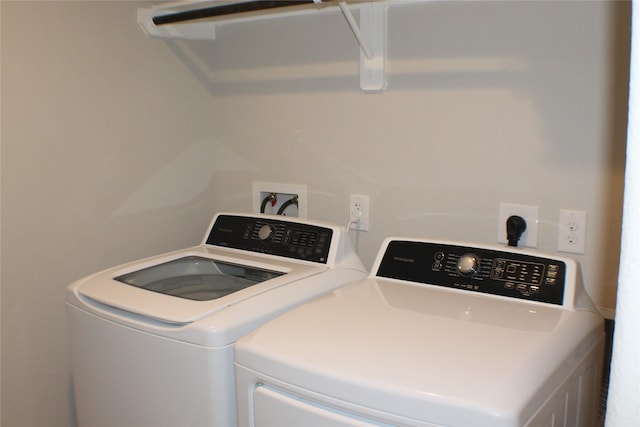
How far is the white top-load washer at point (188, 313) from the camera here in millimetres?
1188

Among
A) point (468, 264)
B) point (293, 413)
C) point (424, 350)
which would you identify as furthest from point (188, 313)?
point (468, 264)

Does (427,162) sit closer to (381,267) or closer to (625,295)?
(381,267)

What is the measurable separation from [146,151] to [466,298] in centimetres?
122

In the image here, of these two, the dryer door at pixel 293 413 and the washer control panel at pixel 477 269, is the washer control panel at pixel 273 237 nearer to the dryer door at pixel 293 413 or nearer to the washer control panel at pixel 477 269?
the washer control panel at pixel 477 269

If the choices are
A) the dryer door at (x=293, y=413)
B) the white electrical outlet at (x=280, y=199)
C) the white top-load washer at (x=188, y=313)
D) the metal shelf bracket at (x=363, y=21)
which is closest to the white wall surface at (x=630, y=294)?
the dryer door at (x=293, y=413)

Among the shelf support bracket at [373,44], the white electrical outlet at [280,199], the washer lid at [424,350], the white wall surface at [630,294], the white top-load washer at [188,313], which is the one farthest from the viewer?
the white electrical outlet at [280,199]

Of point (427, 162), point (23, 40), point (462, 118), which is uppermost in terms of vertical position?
point (23, 40)

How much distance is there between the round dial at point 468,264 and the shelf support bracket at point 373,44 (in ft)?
2.09

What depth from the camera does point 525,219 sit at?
1553 mm

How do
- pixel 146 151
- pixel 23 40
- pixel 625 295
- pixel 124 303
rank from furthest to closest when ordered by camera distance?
pixel 146 151, pixel 23 40, pixel 124 303, pixel 625 295

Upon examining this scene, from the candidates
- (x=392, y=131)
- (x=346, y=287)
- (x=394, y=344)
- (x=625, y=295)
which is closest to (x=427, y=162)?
(x=392, y=131)

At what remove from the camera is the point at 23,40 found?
1591 millimetres

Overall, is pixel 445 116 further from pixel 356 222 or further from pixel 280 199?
pixel 280 199

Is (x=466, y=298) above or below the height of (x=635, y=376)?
below
